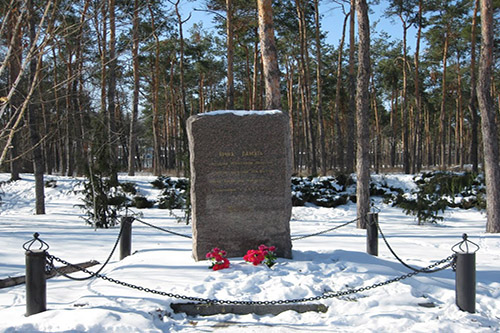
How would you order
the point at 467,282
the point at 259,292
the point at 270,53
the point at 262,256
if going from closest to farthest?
the point at 467,282 < the point at 259,292 < the point at 262,256 < the point at 270,53

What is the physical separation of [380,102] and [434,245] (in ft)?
123

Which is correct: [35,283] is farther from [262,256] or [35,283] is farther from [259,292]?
[262,256]

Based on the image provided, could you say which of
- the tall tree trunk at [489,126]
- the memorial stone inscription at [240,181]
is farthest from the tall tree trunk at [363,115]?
the memorial stone inscription at [240,181]

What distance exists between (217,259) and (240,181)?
47.2 inches

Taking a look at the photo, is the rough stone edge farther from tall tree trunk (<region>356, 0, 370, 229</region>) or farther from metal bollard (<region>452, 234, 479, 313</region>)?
tall tree trunk (<region>356, 0, 370, 229</region>)

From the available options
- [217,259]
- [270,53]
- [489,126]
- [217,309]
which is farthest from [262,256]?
[489,126]

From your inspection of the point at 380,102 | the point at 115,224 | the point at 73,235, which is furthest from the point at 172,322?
the point at 380,102

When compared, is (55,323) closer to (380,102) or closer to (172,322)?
(172,322)

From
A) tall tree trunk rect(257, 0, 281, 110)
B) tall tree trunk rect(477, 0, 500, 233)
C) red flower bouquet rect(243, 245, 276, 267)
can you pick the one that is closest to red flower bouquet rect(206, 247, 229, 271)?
red flower bouquet rect(243, 245, 276, 267)

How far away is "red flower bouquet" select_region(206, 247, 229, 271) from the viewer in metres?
5.36

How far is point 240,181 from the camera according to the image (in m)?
5.99

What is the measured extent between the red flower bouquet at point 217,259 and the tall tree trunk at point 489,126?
24.2 feet

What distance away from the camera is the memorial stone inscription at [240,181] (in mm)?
5926

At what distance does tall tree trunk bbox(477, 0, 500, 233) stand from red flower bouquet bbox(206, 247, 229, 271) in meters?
7.37
